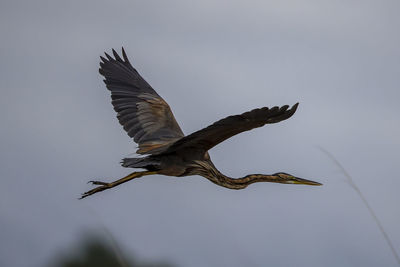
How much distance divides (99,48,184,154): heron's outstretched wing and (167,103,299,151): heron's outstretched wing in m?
0.42

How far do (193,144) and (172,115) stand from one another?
1.65m

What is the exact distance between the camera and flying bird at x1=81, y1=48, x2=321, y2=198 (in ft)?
33.6

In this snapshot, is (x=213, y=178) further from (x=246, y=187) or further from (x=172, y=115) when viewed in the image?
(x=172, y=115)

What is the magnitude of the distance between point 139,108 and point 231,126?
8.58ft

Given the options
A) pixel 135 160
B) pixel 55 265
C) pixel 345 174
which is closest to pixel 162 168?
pixel 135 160

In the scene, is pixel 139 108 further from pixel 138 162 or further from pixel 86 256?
pixel 86 256

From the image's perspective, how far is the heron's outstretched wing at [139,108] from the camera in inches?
475

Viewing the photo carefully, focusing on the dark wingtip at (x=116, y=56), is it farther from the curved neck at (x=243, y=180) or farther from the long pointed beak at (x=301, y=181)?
the long pointed beak at (x=301, y=181)

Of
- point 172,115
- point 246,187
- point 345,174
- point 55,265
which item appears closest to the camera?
point 345,174

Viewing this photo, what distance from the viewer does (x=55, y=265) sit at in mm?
31328

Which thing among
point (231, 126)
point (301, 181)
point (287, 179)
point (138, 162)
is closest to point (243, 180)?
point (287, 179)

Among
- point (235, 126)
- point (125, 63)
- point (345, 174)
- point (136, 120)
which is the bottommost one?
point (345, 174)

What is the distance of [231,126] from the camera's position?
10.3 metres

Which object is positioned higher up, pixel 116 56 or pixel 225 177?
pixel 116 56
